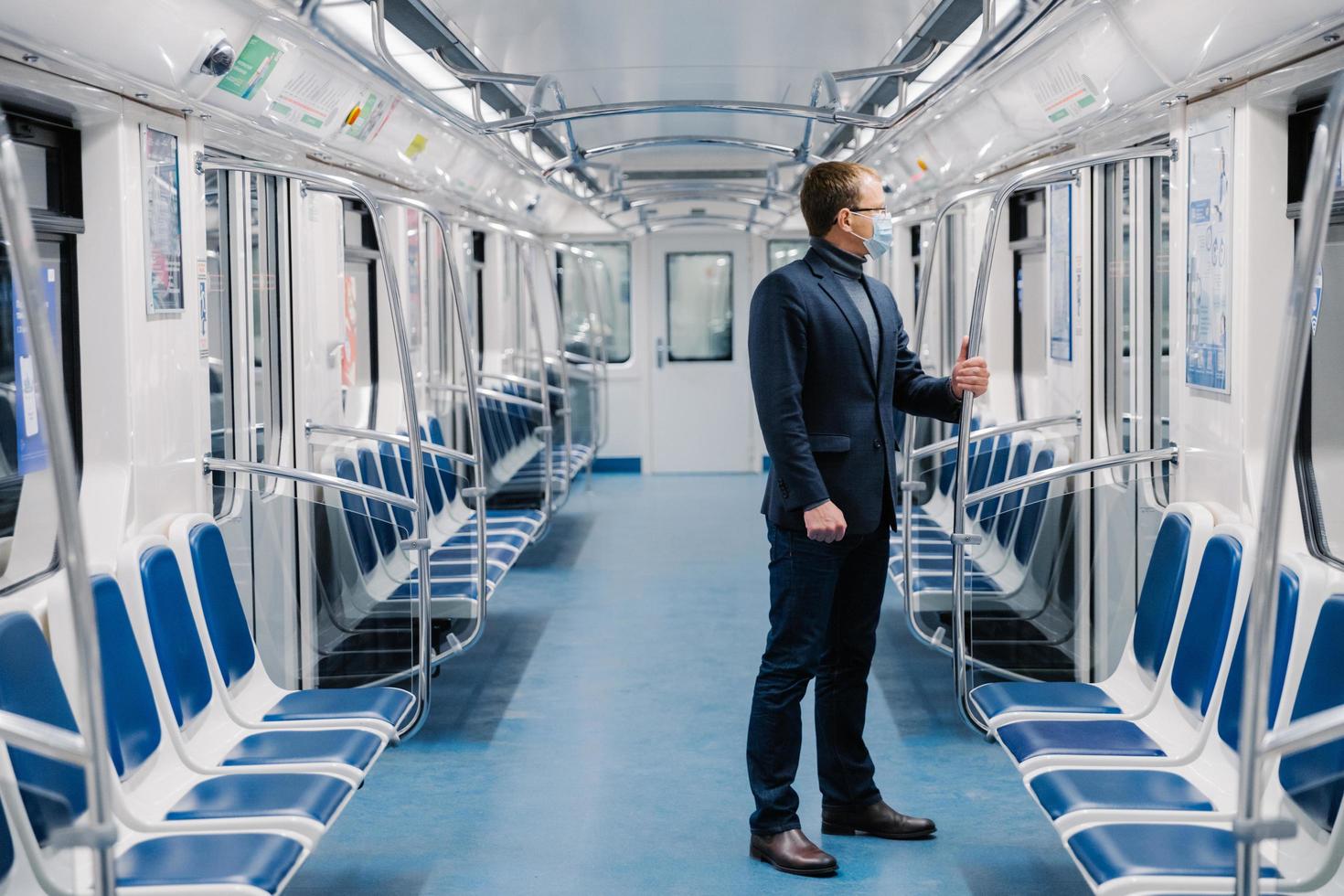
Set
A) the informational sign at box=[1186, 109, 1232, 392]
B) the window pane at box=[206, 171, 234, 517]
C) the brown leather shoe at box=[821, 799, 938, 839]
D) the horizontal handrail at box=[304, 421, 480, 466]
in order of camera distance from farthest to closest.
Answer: the horizontal handrail at box=[304, 421, 480, 466]
the window pane at box=[206, 171, 234, 517]
the brown leather shoe at box=[821, 799, 938, 839]
the informational sign at box=[1186, 109, 1232, 392]

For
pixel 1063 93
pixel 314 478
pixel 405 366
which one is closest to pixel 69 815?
pixel 314 478

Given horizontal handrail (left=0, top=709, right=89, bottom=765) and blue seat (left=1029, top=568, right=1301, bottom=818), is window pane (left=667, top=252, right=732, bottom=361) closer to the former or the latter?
blue seat (left=1029, top=568, right=1301, bottom=818)

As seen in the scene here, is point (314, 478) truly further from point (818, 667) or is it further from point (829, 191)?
point (829, 191)

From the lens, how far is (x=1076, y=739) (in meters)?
3.25

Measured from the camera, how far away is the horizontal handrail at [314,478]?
368 centimetres

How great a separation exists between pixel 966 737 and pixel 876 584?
1.40m

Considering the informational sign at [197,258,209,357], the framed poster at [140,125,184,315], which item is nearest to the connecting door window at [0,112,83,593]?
the framed poster at [140,125,184,315]

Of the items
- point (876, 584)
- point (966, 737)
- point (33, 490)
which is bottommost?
point (966, 737)

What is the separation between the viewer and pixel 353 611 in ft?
13.4

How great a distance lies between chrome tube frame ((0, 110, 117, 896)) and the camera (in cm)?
169

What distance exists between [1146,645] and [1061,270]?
6.43ft

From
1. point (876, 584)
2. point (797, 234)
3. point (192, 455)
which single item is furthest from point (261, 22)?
point (797, 234)

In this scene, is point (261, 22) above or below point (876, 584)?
above

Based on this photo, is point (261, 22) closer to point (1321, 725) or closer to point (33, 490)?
point (33, 490)
